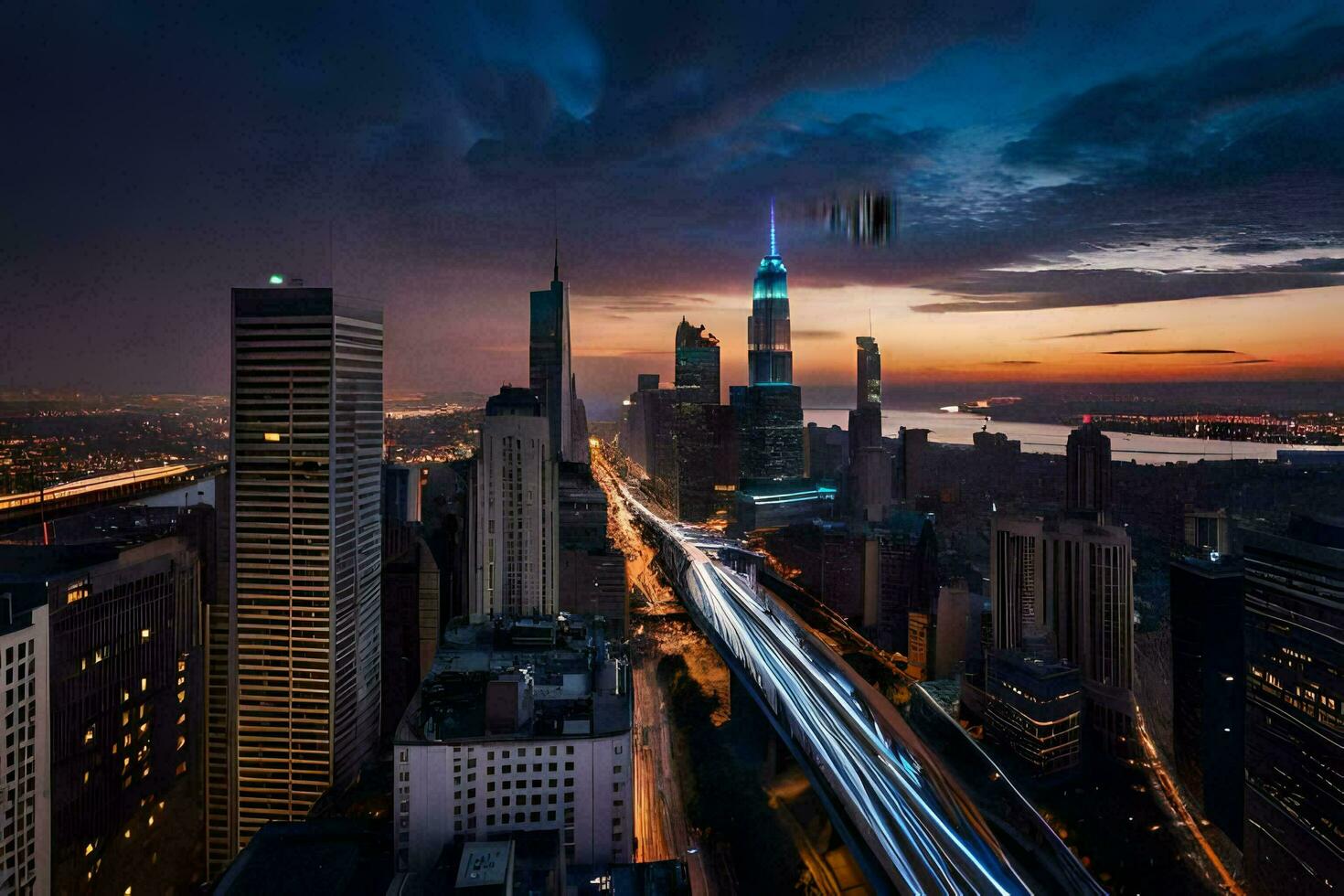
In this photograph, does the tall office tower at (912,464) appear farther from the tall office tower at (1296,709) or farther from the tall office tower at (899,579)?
the tall office tower at (1296,709)

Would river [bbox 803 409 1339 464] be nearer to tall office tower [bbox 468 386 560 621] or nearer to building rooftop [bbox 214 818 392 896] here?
tall office tower [bbox 468 386 560 621]

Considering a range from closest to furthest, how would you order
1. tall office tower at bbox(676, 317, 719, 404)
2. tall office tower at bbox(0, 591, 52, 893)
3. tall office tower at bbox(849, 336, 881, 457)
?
tall office tower at bbox(0, 591, 52, 893) < tall office tower at bbox(849, 336, 881, 457) < tall office tower at bbox(676, 317, 719, 404)

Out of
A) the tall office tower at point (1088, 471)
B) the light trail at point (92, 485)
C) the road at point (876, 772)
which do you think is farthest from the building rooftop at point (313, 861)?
the tall office tower at point (1088, 471)

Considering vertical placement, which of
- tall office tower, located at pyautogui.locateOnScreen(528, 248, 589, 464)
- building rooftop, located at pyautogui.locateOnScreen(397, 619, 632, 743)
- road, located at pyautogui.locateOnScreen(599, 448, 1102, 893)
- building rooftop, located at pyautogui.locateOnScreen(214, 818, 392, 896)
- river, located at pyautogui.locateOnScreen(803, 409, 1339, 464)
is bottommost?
building rooftop, located at pyautogui.locateOnScreen(214, 818, 392, 896)

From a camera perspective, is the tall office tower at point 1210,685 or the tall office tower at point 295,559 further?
the tall office tower at point 295,559

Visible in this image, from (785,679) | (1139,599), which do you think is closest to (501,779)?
(785,679)

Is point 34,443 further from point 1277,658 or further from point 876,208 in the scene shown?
point 1277,658

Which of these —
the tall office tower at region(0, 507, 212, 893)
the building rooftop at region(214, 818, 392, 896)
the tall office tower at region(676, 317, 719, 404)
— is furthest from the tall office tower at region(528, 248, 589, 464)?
the building rooftop at region(214, 818, 392, 896)
